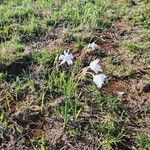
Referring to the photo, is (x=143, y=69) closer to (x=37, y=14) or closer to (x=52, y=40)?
(x=52, y=40)

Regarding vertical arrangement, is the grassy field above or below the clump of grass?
below

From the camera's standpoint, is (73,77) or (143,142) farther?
(73,77)

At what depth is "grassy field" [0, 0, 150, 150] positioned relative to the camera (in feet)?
9.58

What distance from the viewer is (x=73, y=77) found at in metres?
3.44

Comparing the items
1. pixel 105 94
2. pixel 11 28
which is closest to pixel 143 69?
pixel 105 94

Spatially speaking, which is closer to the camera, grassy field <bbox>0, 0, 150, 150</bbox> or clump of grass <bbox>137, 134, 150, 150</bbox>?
clump of grass <bbox>137, 134, 150, 150</bbox>

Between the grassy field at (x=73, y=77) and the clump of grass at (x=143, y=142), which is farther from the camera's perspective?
the grassy field at (x=73, y=77)

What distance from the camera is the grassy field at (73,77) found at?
2.92m

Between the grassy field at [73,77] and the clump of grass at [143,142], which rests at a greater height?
the clump of grass at [143,142]

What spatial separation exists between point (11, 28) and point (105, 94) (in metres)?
1.62

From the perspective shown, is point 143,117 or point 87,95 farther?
point 87,95

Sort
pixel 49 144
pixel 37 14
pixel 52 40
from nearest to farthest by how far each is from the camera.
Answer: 1. pixel 49 144
2. pixel 52 40
3. pixel 37 14

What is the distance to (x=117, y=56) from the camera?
13.1 feet

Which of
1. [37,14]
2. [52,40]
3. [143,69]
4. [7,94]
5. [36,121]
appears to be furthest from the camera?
[37,14]
